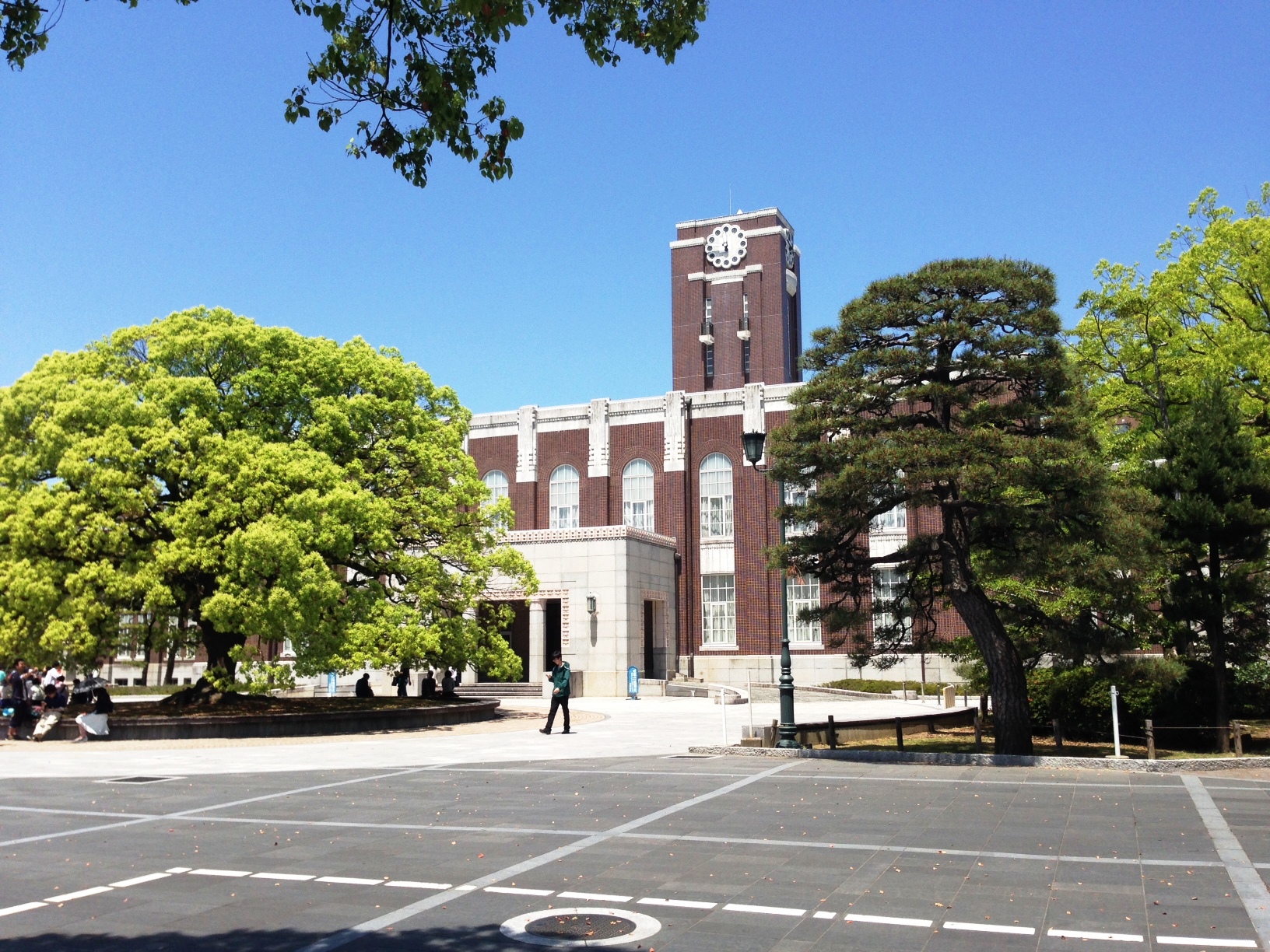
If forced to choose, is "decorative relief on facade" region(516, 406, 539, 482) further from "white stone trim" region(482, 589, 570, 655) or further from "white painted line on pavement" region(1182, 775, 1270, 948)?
"white painted line on pavement" region(1182, 775, 1270, 948)

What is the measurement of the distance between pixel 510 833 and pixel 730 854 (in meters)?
2.60

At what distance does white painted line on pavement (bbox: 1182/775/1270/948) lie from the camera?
7426 mm

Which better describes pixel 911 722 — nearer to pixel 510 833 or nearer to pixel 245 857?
pixel 510 833

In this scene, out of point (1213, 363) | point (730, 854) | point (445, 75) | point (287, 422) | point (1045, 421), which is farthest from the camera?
point (287, 422)

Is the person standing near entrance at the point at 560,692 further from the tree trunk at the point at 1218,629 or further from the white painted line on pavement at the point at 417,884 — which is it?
Result: the white painted line on pavement at the point at 417,884

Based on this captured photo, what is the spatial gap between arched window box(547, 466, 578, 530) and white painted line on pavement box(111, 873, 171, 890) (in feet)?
145

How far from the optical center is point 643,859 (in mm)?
9680

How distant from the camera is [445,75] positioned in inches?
266

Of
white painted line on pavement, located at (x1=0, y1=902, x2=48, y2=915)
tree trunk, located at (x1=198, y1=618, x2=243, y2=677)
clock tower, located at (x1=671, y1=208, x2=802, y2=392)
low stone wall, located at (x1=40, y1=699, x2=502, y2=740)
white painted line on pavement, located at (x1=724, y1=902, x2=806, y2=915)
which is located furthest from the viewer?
clock tower, located at (x1=671, y1=208, x2=802, y2=392)

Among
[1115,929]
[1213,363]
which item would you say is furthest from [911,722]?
[1115,929]

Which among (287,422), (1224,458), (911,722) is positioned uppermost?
(287,422)

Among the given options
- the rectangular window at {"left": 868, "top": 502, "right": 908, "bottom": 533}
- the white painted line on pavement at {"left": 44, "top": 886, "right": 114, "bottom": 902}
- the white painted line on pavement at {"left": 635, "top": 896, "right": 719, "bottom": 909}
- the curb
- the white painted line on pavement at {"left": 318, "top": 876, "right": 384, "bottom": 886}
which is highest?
the rectangular window at {"left": 868, "top": 502, "right": 908, "bottom": 533}

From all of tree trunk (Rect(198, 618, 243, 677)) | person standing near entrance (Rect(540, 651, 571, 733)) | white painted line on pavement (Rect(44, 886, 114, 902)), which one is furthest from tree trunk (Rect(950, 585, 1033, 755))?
tree trunk (Rect(198, 618, 243, 677))

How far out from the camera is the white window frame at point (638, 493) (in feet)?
171
